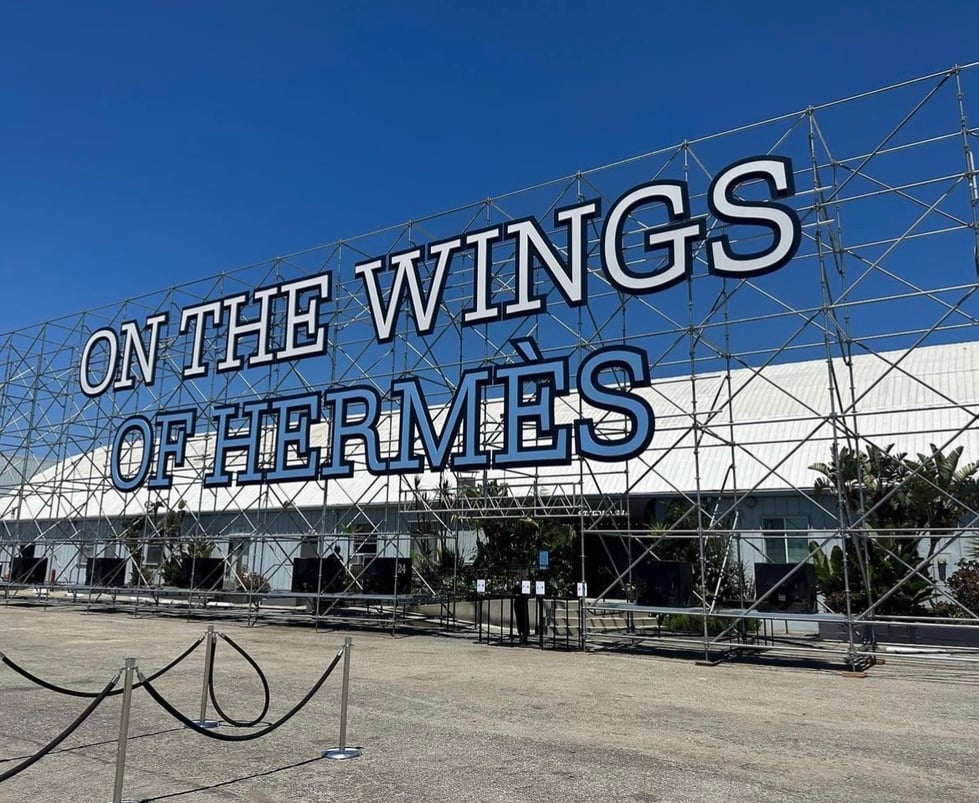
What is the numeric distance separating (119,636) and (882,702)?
16.6 metres

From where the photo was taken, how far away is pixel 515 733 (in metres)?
8.89

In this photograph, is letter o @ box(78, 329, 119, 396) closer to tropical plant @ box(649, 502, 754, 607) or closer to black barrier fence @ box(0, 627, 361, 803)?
tropical plant @ box(649, 502, 754, 607)

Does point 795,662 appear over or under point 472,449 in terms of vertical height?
under

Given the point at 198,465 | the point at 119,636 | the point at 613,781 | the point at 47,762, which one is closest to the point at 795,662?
the point at 613,781

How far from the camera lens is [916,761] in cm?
805

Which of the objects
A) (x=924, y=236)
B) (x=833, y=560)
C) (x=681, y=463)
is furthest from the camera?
(x=681, y=463)

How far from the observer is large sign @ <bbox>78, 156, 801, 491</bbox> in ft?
59.9

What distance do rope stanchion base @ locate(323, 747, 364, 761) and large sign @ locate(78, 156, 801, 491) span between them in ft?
36.7

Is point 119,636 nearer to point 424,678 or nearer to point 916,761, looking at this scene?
point 424,678

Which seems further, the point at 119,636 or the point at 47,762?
the point at 119,636

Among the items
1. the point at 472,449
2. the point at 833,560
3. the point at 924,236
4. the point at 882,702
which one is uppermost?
the point at 924,236

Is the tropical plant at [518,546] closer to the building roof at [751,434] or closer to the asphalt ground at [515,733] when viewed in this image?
the building roof at [751,434]

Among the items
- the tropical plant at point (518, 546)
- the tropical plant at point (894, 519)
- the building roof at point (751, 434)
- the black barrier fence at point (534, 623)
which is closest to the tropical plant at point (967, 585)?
the tropical plant at point (894, 519)

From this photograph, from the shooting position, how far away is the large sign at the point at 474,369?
18266 mm
